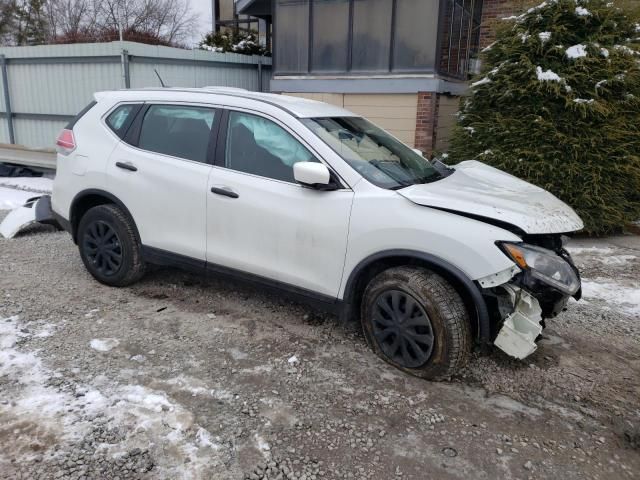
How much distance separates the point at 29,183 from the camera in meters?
9.99

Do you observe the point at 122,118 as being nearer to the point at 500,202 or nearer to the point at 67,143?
the point at 67,143

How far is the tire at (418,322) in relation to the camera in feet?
10.7

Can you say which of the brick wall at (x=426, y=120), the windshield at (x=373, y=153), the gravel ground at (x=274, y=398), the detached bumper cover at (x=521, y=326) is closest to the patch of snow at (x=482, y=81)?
the brick wall at (x=426, y=120)

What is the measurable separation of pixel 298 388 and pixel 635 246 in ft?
18.0

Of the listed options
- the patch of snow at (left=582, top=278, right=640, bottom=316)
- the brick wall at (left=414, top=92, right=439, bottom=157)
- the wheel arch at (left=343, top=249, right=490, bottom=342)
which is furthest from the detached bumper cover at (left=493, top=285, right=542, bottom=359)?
the brick wall at (left=414, top=92, right=439, bottom=157)

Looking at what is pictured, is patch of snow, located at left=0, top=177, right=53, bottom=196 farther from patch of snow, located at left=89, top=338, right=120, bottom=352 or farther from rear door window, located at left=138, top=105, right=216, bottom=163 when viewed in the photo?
patch of snow, located at left=89, top=338, right=120, bottom=352

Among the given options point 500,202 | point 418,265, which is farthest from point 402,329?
point 500,202

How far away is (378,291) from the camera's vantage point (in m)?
3.49

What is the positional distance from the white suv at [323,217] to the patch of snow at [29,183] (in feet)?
16.9

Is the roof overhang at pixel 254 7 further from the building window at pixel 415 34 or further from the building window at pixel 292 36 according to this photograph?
the building window at pixel 415 34

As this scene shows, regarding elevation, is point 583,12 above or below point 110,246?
above

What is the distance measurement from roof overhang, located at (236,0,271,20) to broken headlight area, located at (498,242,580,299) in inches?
435

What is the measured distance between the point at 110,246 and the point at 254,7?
32.8 ft

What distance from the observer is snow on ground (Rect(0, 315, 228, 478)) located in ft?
8.86
